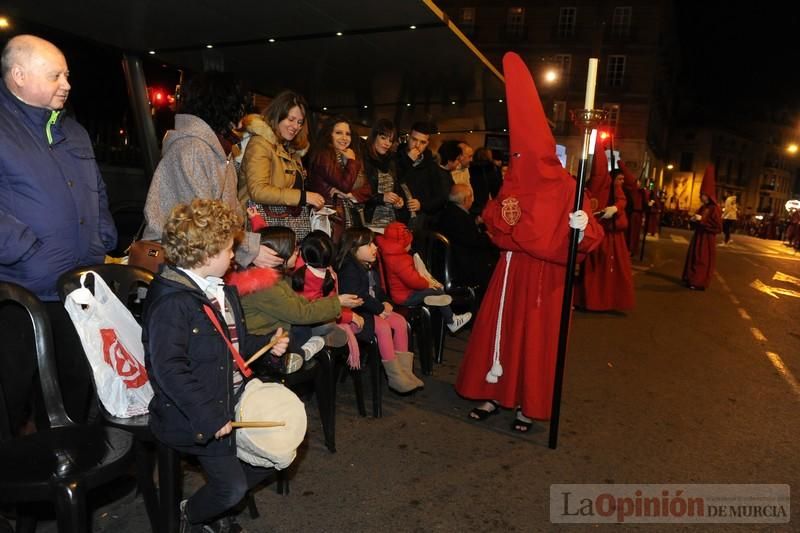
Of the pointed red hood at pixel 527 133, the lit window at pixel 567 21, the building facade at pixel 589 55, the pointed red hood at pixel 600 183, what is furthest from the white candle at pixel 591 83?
the lit window at pixel 567 21

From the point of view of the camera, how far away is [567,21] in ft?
135

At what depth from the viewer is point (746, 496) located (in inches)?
143

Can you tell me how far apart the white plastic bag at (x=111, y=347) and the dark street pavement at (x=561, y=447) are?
0.77 meters

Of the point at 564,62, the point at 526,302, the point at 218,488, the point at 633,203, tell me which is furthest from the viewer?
the point at 564,62

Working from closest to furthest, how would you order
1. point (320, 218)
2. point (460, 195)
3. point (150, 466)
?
point (150, 466)
point (320, 218)
point (460, 195)

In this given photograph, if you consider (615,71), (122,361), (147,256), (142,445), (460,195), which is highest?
(615,71)

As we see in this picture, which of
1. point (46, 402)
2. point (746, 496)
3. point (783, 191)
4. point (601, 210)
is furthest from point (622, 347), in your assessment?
point (783, 191)

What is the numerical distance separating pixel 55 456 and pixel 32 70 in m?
1.74

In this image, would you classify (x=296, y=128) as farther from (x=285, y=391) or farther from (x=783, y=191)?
(x=783, y=191)

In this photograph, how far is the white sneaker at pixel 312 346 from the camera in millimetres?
3558

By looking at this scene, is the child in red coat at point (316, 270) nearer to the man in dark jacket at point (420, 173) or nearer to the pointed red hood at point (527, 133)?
the pointed red hood at point (527, 133)

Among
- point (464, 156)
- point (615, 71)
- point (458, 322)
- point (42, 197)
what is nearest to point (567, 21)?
point (615, 71)

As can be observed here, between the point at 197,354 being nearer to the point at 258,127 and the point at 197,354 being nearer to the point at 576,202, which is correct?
the point at 258,127

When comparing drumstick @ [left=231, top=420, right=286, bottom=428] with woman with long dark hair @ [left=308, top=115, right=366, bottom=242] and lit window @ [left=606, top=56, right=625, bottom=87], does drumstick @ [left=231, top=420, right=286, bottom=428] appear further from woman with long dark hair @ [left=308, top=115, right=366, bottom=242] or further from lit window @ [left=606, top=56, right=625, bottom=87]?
lit window @ [left=606, top=56, right=625, bottom=87]
